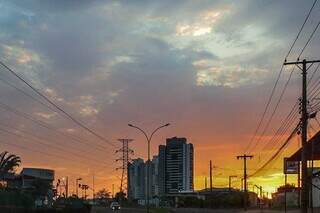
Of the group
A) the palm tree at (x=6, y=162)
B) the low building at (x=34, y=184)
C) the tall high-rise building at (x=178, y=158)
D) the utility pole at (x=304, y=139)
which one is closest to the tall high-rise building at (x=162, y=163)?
the tall high-rise building at (x=178, y=158)

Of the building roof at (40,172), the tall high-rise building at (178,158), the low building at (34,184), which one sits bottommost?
the low building at (34,184)

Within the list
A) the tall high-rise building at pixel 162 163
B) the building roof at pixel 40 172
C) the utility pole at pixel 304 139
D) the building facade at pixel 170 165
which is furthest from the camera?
the building facade at pixel 170 165

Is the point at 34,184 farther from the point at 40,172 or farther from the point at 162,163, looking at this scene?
the point at 162,163

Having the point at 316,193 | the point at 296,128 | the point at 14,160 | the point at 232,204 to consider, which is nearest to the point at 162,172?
the point at 232,204

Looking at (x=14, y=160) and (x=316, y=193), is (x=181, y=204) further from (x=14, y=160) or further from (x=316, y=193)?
(x=14, y=160)

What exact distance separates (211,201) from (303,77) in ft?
393

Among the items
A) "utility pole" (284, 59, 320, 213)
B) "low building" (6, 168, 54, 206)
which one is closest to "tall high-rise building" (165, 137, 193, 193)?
"low building" (6, 168, 54, 206)

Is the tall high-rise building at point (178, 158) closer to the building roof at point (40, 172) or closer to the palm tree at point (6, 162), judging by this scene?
the building roof at point (40, 172)

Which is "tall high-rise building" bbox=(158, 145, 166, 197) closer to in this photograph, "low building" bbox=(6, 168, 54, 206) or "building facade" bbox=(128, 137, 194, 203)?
"building facade" bbox=(128, 137, 194, 203)

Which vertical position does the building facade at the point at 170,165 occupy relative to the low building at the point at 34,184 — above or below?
above

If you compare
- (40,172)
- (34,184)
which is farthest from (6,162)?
(40,172)

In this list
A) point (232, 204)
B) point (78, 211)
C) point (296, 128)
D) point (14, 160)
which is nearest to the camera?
point (296, 128)

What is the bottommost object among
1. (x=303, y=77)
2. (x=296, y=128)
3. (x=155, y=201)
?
(x=155, y=201)

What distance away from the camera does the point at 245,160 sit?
128m
